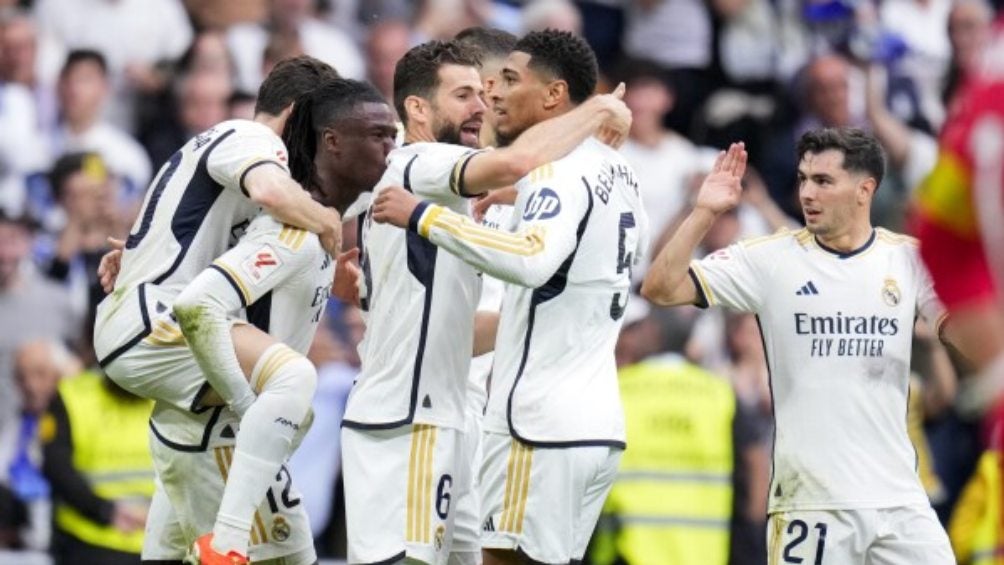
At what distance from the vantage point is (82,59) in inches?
580

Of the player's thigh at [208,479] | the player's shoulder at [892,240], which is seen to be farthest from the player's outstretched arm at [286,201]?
the player's shoulder at [892,240]

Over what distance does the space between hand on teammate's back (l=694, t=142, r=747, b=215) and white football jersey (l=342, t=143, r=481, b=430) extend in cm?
106

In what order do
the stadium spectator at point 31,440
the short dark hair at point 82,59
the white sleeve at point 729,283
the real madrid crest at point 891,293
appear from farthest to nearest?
the short dark hair at point 82,59
the stadium spectator at point 31,440
the white sleeve at point 729,283
the real madrid crest at point 891,293

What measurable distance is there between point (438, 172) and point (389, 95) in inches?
272

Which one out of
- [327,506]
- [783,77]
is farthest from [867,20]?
[327,506]

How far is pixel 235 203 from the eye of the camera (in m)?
9.02

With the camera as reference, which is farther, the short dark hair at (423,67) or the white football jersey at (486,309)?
the white football jersey at (486,309)

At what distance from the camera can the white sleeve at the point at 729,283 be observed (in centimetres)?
924

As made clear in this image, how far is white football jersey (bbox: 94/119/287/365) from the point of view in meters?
8.95

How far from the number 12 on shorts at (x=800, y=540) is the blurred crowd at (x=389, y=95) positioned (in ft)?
10.3

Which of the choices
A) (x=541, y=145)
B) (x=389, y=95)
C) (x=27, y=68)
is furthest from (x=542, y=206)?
(x=27, y=68)

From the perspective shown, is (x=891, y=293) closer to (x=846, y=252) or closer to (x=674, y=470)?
(x=846, y=252)

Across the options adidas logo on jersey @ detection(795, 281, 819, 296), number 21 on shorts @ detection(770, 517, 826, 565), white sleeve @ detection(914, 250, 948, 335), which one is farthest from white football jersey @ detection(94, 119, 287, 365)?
white sleeve @ detection(914, 250, 948, 335)

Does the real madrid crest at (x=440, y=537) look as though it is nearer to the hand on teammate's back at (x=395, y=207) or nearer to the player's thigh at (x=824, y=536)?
the hand on teammate's back at (x=395, y=207)
